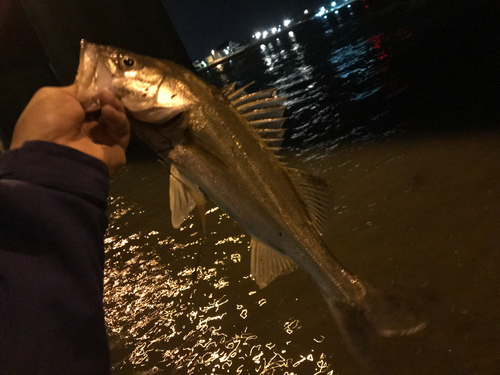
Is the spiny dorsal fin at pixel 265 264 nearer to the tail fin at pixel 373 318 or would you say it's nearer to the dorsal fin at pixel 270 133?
the tail fin at pixel 373 318

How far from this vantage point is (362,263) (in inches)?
138

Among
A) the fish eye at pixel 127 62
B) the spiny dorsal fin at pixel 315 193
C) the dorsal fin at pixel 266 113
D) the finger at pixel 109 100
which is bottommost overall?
the spiny dorsal fin at pixel 315 193

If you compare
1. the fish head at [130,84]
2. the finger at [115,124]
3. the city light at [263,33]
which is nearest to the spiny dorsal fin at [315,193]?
the fish head at [130,84]

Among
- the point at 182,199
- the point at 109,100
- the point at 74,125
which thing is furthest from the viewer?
the point at 182,199

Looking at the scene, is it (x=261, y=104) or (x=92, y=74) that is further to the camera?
(x=261, y=104)

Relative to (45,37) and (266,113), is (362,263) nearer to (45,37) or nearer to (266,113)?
(266,113)

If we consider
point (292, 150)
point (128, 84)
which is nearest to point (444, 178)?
point (292, 150)

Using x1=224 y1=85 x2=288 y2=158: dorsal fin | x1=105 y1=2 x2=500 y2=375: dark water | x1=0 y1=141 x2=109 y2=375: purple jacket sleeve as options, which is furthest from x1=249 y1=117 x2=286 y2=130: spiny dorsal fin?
x1=105 y1=2 x2=500 y2=375: dark water

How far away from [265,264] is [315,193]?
2.01 feet

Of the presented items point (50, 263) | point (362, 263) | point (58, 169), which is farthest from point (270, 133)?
point (362, 263)

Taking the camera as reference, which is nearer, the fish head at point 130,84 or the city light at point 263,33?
the fish head at point 130,84

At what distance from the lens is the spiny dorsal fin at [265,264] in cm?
212

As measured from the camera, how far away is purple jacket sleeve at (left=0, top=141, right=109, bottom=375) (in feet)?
3.76

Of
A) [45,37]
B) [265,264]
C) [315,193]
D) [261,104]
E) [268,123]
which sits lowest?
[265,264]
